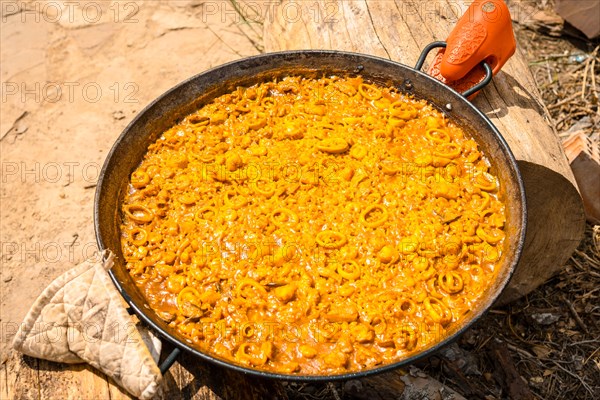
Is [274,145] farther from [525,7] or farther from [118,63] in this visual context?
[525,7]

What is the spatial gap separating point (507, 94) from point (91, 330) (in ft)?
13.0

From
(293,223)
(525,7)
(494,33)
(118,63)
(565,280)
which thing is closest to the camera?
(293,223)

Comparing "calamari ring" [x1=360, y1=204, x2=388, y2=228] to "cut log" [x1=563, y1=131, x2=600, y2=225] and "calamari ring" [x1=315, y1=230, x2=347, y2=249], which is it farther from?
"cut log" [x1=563, y1=131, x2=600, y2=225]

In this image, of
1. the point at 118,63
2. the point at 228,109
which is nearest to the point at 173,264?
the point at 228,109

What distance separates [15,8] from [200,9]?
110 inches

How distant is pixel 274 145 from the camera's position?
4.27 m

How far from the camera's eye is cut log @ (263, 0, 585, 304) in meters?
4.44

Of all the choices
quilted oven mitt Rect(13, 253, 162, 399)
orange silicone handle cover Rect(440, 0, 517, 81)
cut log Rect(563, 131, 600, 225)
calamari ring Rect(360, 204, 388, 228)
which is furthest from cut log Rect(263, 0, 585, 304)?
quilted oven mitt Rect(13, 253, 162, 399)

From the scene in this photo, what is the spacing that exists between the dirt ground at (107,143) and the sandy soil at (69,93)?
0.05ft

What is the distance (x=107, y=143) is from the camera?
21.3ft

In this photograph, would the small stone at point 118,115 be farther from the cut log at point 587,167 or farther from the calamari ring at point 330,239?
the cut log at point 587,167

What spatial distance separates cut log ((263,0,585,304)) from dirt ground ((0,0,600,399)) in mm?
571

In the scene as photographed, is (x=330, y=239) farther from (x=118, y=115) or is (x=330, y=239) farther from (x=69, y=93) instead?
(x=69, y=93)

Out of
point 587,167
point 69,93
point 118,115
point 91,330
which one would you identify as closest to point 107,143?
point 118,115
